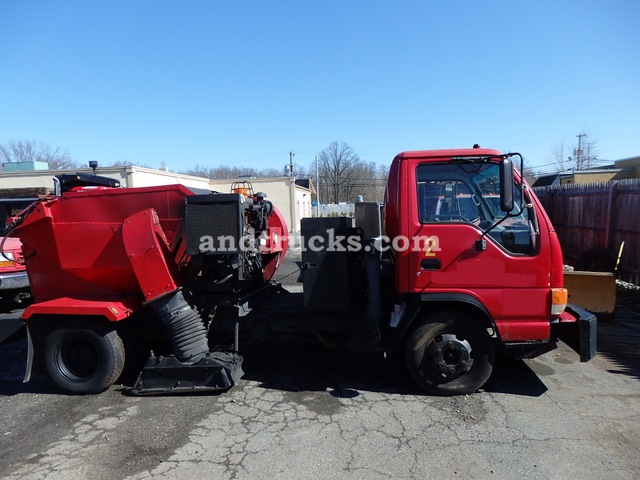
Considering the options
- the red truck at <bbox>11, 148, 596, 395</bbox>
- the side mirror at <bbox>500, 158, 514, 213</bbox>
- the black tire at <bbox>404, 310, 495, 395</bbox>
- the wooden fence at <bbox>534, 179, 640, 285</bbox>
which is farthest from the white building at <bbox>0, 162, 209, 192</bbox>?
the side mirror at <bbox>500, 158, 514, 213</bbox>

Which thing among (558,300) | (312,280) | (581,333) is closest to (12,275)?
(312,280)

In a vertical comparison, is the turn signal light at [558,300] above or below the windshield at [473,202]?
below

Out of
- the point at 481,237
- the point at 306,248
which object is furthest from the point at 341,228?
the point at 481,237

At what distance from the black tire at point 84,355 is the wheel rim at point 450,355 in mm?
3390

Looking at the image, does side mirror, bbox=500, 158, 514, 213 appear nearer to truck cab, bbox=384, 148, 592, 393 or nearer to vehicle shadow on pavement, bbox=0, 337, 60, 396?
truck cab, bbox=384, 148, 592, 393

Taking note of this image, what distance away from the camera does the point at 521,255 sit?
396 centimetres

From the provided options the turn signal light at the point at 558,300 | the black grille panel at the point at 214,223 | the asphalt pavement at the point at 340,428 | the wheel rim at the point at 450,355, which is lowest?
the asphalt pavement at the point at 340,428

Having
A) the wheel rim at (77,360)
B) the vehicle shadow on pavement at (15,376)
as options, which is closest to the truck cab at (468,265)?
the wheel rim at (77,360)

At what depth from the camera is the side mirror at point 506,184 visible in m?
3.54

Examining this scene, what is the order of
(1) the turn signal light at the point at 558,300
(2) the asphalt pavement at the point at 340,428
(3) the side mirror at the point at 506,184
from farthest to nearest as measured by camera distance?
(1) the turn signal light at the point at 558,300
(3) the side mirror at the point at 506,184
(2) the asphalt pavement at the point at 340,428

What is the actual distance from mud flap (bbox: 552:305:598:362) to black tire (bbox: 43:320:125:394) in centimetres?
472

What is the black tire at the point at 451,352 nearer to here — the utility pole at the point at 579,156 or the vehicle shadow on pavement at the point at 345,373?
the vehicle shadow on pavement at the point at 345,373

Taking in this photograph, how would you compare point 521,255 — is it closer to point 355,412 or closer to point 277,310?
point 355,412

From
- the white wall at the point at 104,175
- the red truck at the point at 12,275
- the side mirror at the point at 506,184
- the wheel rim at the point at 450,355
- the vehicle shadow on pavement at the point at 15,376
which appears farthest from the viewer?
the white wall at the point at 104,175
